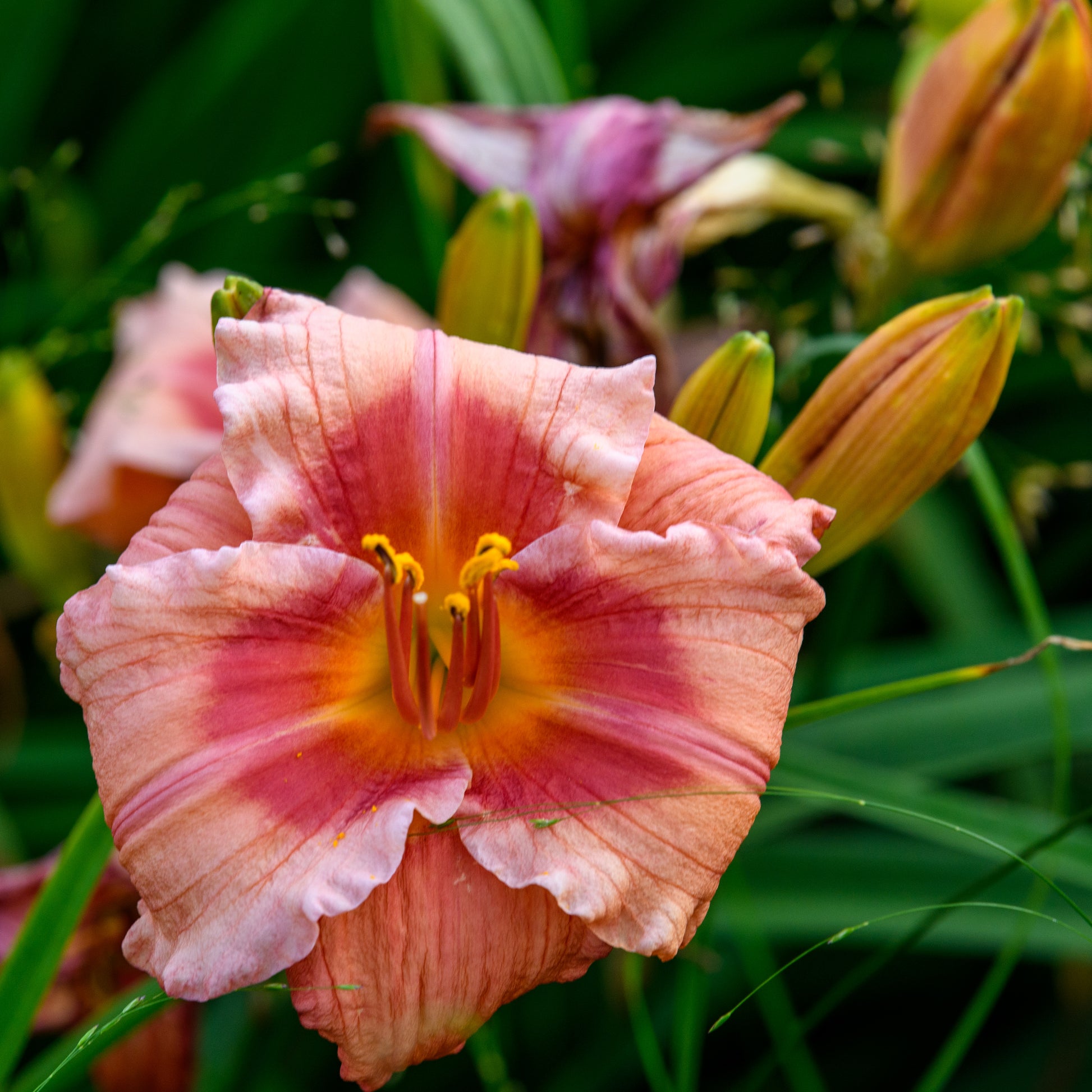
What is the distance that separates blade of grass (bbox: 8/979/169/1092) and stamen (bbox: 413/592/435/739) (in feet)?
0.35

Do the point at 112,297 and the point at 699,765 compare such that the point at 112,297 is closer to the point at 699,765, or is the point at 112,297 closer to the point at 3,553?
the point at 3,553

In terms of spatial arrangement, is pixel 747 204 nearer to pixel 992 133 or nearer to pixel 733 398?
pixel 992 133

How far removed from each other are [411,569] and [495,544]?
27mm

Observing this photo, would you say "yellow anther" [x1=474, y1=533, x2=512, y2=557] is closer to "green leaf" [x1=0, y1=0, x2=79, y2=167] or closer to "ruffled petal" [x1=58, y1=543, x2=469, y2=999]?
"ruffled petal" [x1=58, y1=543, x2=469, y2=999]

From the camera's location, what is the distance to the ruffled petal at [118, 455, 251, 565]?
1.00 ft

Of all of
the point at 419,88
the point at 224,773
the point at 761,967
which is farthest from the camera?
the point at 419,88

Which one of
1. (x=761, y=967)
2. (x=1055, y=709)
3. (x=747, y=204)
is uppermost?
(x=747, y=204)

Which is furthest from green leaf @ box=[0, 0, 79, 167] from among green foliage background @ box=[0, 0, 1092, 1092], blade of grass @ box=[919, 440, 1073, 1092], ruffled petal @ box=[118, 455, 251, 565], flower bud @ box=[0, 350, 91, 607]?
blade of grass @ box=[919, 440, 1073, 1092]

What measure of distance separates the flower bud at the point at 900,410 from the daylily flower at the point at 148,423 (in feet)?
0.83

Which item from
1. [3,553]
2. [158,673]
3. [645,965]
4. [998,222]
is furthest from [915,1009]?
[3,553]

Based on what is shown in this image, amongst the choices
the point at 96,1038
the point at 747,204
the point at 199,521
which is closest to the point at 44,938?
the point at 96,1038

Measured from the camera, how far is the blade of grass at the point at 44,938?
334mm

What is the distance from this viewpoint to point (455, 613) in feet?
1.04

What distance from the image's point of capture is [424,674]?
12.6 inches
